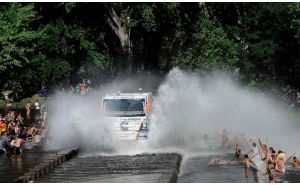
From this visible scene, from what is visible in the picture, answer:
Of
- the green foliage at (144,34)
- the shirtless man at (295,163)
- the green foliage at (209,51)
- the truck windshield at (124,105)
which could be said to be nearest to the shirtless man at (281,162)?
the shirtless man at (295,163)

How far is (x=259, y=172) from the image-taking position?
88.3ft

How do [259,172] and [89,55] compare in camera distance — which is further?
→ [89,55]

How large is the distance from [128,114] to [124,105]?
0.58 metres

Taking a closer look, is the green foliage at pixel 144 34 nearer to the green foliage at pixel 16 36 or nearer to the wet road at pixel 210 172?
the green foliage at pixel 16 36

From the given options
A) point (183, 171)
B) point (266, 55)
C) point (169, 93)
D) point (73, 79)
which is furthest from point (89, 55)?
point (183, 171)

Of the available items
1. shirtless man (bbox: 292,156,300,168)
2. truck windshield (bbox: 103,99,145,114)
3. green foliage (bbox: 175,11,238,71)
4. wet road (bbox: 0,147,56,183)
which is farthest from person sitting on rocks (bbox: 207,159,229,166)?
green foliage (bbox: 175,11,238,71)

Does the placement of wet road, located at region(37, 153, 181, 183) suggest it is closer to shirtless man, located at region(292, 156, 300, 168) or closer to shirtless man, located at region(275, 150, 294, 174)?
shirtless man, located at region(275, 150, 294, 174)

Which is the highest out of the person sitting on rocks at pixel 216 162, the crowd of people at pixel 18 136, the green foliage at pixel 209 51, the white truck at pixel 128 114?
the green foliage at pixel 209 51

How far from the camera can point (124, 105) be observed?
111 feet

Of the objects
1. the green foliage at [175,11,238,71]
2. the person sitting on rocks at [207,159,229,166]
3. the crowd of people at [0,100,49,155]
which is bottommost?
the person sitting on rocks at [207,159,229,166]

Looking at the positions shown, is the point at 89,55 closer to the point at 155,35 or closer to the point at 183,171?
the point at 155,35

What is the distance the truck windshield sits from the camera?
3375 cm

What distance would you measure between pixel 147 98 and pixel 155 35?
38.2 meters

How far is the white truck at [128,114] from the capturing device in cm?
3316
